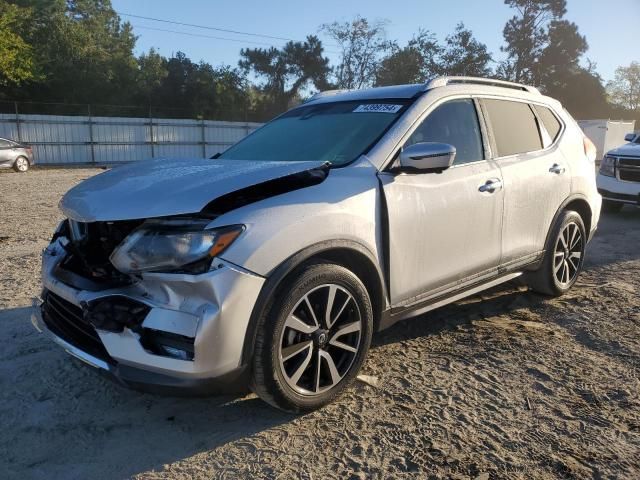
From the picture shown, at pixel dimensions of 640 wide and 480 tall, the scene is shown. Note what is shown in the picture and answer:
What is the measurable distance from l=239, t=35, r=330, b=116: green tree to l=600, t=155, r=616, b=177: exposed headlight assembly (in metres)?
41.7

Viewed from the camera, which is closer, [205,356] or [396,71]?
[205,356]

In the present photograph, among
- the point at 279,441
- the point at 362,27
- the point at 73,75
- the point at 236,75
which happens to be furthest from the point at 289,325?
the point at 362,27

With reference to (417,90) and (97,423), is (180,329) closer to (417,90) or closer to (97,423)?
(97,423)

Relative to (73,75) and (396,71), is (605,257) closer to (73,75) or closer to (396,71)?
(73,75)

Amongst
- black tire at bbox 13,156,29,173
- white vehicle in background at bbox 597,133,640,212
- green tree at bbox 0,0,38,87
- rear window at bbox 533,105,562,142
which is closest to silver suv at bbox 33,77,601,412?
rear window at bbox 533,105,562,142

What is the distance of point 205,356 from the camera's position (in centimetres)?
243

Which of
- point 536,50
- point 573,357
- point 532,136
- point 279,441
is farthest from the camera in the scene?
point 536,50

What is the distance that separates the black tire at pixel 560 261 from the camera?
4551 millimetres

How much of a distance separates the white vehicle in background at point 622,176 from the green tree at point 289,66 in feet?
137

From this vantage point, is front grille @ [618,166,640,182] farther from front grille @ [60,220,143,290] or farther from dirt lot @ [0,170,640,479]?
front grille @ [60,220,143,290]

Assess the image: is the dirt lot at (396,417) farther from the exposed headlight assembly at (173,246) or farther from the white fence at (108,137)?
the white fence at (108,137)

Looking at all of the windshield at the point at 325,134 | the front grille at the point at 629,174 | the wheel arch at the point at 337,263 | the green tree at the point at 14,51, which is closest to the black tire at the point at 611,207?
the front grille at the point at 629,174

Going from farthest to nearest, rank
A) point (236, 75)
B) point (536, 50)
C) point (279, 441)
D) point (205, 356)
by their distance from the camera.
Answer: point (536, 50) < point (236, 75) < point (279, 441) < point (205, 356)

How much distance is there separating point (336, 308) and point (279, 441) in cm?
73
